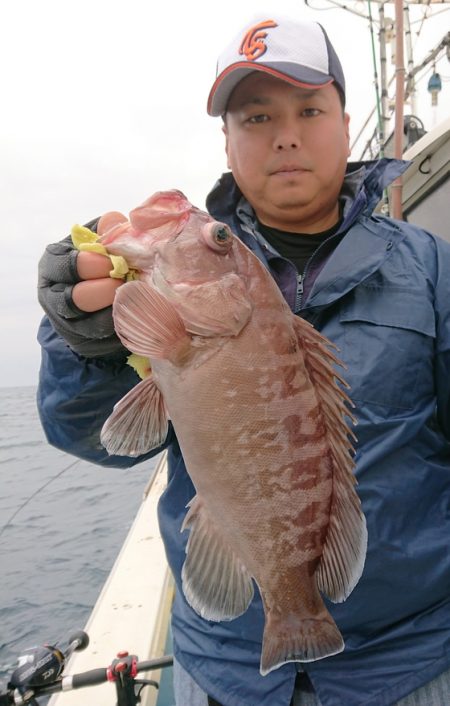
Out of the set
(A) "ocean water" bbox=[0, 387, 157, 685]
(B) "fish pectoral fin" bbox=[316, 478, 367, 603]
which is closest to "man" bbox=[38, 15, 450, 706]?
(B) "fish pectoral fin" bbox=[316, 478, 367, 603]

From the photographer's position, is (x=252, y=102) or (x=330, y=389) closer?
(x=330, y=389)

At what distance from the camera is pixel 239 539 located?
A: 4.96 ft

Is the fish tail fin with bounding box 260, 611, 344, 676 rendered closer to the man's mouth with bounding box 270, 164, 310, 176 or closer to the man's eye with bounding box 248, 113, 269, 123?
the man's mouth with bounding box 270, 164, 310, 176

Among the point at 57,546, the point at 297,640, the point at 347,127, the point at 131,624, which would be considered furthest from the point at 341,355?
the point at 57,546

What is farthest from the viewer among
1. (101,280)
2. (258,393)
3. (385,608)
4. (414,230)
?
(414,230)

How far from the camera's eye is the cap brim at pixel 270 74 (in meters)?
1.89

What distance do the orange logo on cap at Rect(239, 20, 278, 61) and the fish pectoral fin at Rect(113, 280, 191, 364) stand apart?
1.06 m

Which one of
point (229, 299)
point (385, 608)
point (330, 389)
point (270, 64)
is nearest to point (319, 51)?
point (270, 64)

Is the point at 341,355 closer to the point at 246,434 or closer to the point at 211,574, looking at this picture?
the point at 246,434

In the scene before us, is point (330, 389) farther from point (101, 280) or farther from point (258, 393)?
point (101, 280)

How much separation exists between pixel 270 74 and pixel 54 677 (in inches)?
119

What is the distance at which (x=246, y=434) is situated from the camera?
1459mm

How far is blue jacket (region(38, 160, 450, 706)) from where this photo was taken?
1.68m

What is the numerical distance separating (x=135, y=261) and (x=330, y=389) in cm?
69
